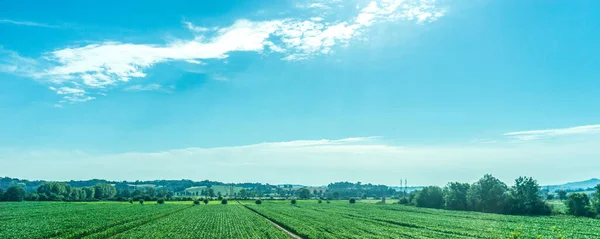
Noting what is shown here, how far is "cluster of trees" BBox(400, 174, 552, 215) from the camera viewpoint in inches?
3332

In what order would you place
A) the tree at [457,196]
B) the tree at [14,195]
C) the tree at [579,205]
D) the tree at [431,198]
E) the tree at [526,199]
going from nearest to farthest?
the tree at [579,205]
the tree at [526,199]
the tree at [457,196]
the tree at [431,198]
the tree at [14,195]

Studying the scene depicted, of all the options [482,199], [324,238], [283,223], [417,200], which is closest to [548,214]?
[482,199]

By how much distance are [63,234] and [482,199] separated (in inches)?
3430

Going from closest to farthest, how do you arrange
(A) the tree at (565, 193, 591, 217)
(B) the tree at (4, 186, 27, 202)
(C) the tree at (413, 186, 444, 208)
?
(A) the tree at (565, 193, 591, 217) → (C) the tree at (413, 186, 444, 208) → (B) the tree at (4, 186, 27, 202)

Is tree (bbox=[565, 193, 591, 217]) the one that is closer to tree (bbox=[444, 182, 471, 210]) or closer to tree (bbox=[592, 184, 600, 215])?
tree (bbox=[592, 184, 600, 215])

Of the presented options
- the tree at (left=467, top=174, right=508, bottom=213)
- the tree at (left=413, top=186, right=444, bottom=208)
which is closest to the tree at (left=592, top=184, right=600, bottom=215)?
the tree at (left=467, top=174, right=508, bottom=213)

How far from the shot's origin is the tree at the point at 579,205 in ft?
243

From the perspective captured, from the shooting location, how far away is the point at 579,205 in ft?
244

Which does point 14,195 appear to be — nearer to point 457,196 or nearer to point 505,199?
point 457,196

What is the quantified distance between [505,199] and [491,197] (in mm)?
4188

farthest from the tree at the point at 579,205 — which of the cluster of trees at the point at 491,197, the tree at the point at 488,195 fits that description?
the tree at the point at 488,195

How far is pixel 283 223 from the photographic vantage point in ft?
188

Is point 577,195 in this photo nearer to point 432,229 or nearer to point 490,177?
point 490,177

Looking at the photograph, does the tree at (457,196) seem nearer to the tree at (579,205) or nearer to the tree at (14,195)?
the tree at (579,205)
